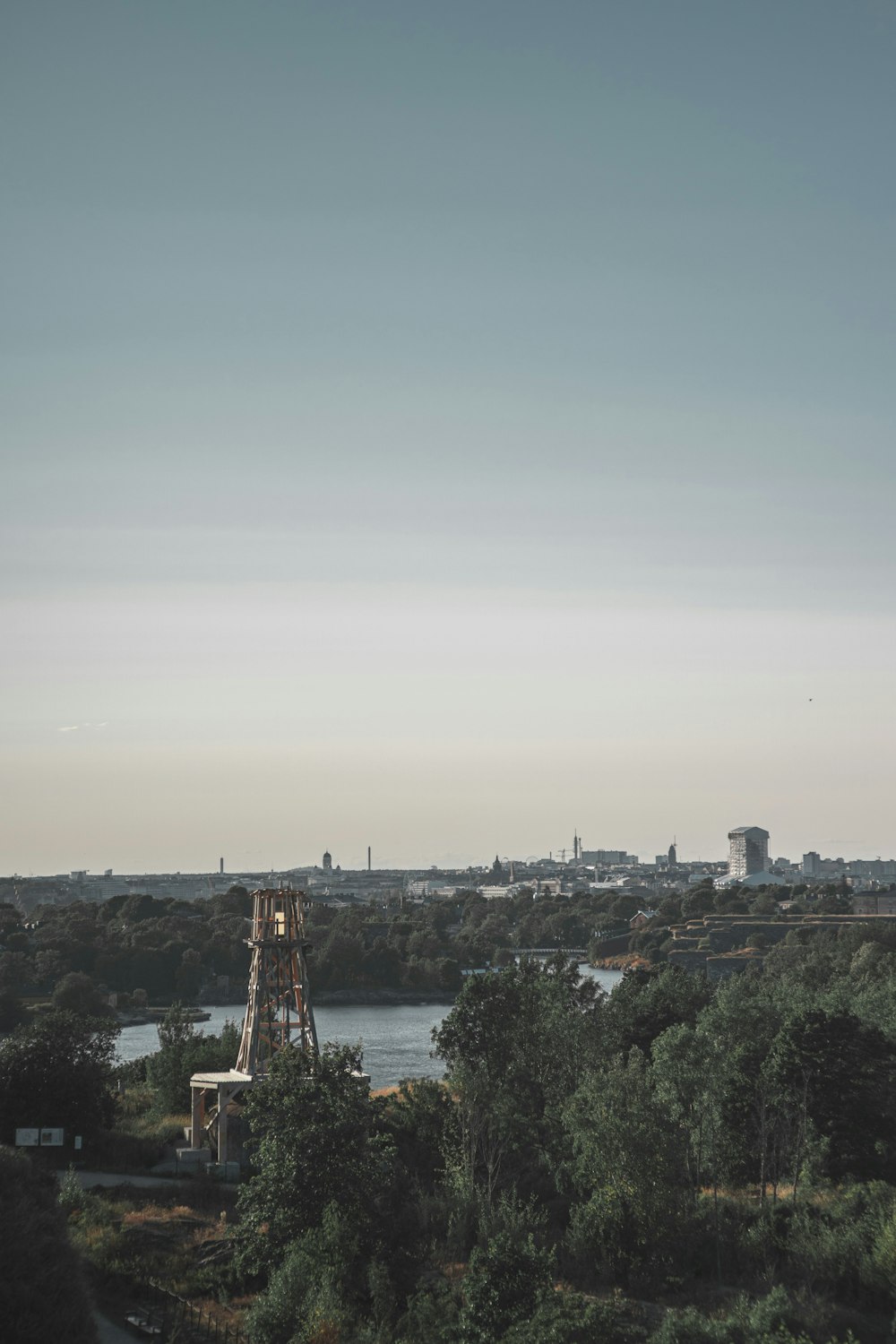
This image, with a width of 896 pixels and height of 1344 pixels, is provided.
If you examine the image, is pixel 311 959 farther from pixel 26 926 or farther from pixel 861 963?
pixel 861 963

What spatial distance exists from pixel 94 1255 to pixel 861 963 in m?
38.6

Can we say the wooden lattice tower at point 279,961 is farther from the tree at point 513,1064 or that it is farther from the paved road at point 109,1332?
the paved road at point 109,1332

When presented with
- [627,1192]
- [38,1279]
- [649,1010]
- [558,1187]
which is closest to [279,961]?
[558,1187]

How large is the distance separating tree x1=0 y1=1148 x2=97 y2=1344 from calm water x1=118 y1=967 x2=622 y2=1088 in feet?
82.4

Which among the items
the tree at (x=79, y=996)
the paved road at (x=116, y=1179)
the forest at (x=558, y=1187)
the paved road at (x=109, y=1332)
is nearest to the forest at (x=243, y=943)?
the tree at (x=79, y=996)

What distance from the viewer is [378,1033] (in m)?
65.7

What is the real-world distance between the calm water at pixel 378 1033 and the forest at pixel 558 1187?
14.6 metres

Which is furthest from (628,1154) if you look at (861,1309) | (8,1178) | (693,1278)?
(8,1178)

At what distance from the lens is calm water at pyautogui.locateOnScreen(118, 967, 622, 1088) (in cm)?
5003

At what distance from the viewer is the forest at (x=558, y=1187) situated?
1672 centimetres

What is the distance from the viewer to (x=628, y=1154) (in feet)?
69.7

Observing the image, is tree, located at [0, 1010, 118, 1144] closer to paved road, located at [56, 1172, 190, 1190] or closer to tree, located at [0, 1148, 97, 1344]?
paved road, located at [56, 1172, 190, 1190]

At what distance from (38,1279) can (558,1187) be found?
10310 millimetres

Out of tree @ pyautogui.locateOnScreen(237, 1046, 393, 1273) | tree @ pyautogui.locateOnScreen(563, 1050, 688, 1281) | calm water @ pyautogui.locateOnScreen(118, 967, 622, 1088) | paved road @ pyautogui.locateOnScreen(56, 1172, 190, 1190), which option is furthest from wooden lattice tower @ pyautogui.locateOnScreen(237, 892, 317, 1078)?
calm water @ pyautogui.locateOnScreen(118, 967, 622, 1088)
